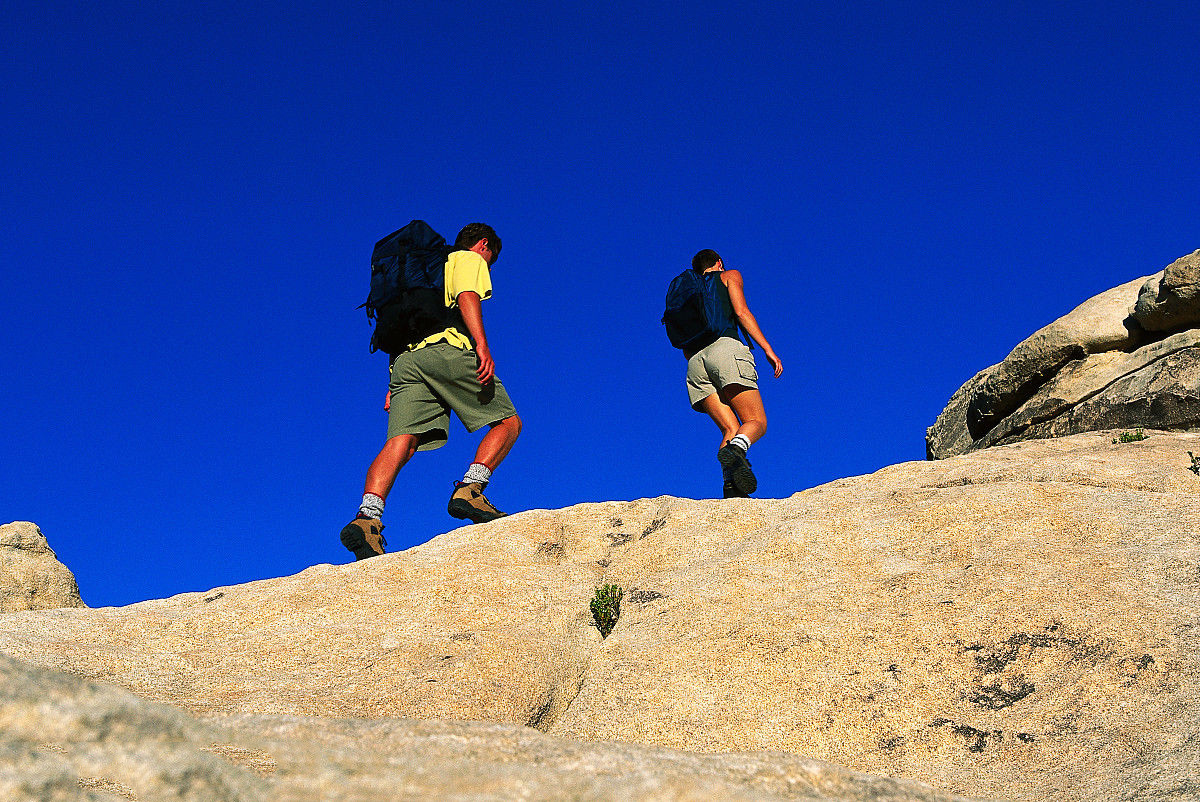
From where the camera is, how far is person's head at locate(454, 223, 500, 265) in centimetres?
1023

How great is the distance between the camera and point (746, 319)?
11430 millimetres

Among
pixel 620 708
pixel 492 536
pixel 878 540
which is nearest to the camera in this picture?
pixel 620 708

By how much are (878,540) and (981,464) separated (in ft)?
8.69

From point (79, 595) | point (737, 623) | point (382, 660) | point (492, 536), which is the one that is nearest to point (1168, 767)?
point (737, 623)

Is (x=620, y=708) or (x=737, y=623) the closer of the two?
(x=620, y=708)

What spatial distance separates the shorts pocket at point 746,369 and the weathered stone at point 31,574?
866 cm

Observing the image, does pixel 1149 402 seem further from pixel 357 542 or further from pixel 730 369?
pixel 357 542

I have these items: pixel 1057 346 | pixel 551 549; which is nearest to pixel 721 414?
pixel 551 549

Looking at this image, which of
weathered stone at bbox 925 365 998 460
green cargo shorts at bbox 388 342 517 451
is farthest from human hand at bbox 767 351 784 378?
weathered stone at bbox 925 365 998 460

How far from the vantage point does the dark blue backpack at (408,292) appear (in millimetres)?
9789

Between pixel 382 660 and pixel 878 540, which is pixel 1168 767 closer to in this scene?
pixel 878 540

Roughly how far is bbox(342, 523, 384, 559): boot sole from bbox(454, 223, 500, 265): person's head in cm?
353

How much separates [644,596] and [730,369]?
16.0 ft

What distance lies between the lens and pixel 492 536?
824 cm
